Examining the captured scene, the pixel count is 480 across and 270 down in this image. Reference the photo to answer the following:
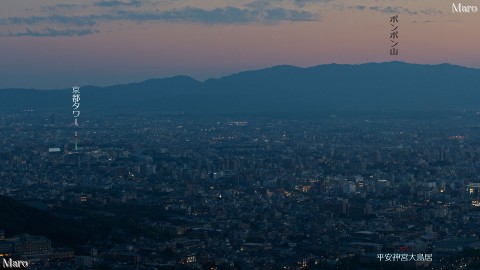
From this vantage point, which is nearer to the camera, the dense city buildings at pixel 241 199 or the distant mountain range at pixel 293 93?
the dense city buildings at pixel 241 199

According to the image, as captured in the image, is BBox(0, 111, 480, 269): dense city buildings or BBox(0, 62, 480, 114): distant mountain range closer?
BBox(0, 111, 480, 269): dense city buildings

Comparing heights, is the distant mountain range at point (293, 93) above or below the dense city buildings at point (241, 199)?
above

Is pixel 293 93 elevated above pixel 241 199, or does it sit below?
above

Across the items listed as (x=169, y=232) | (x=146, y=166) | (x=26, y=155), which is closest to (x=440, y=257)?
(x=169, y=232)

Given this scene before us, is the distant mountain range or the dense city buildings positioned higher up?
the distant mountain range

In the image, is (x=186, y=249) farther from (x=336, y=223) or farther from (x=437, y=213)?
(x=437, y=213)
